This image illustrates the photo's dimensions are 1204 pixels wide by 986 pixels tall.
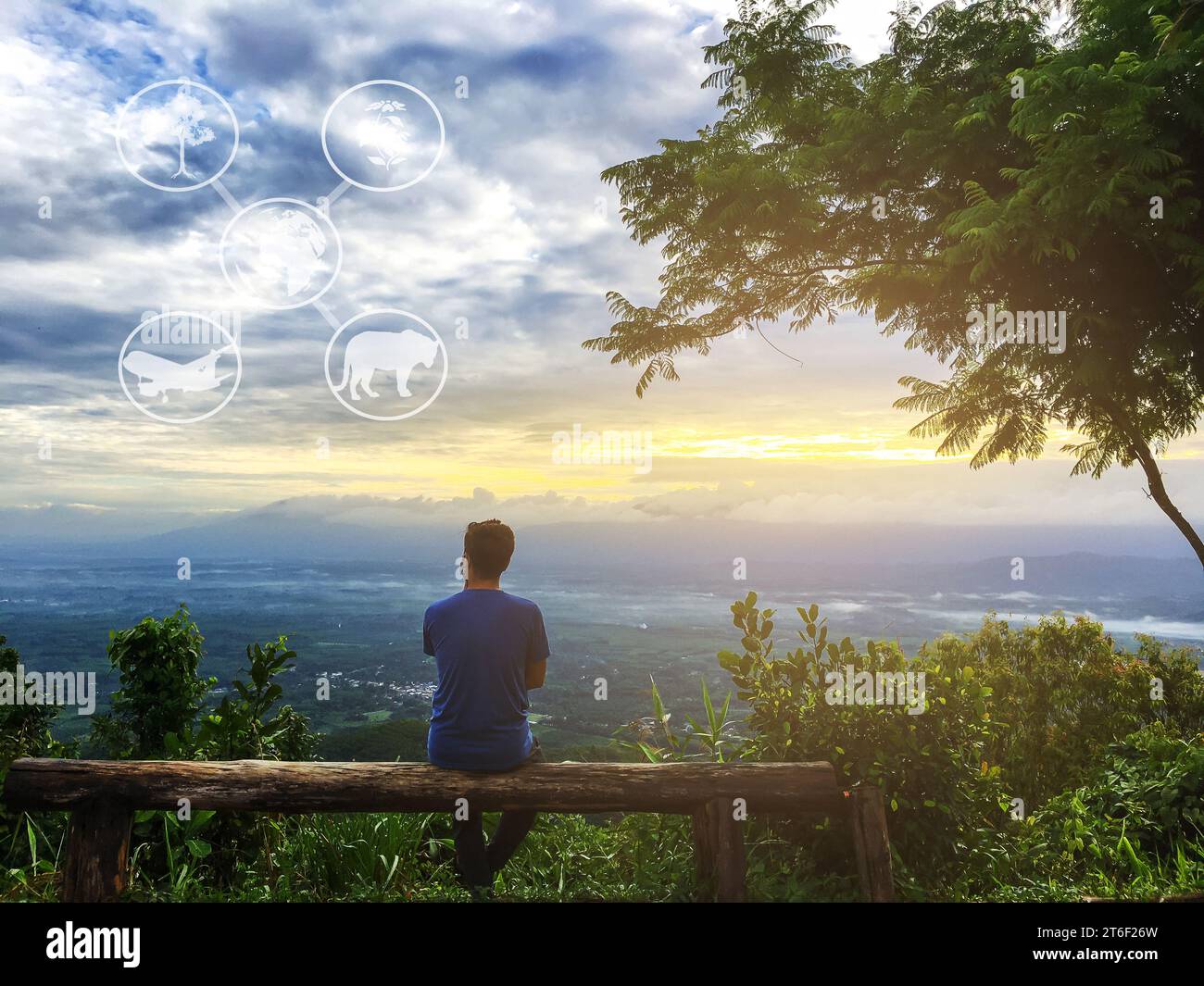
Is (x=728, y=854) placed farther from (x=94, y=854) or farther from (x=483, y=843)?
(x=94, y=854)

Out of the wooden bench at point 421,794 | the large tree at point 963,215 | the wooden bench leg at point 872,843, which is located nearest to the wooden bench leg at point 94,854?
the wooden bench at point 421,794

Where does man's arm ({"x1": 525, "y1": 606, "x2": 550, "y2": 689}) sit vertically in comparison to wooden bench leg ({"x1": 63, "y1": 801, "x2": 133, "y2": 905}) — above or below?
above

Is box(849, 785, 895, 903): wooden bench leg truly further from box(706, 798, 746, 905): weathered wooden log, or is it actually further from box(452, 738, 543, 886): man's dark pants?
box(452, 738, 543, 886): man's dark pants

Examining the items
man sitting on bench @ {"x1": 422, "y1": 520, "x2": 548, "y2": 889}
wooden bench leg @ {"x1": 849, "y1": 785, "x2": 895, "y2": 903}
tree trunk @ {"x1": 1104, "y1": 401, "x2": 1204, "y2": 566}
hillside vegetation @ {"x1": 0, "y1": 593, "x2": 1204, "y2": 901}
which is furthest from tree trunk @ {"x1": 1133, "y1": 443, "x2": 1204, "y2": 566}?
man sitting on bench @ {"x1": 422, "y1": 520, "x2": 548, "y2": 889}

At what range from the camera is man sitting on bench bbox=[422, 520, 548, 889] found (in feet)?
14.0

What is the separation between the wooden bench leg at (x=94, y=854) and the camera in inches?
158

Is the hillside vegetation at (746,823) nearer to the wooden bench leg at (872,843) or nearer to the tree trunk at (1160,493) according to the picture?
the wooden bench leg at (872,843)

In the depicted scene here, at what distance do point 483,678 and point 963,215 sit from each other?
21.7 ft

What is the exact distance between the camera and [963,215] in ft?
25.0
